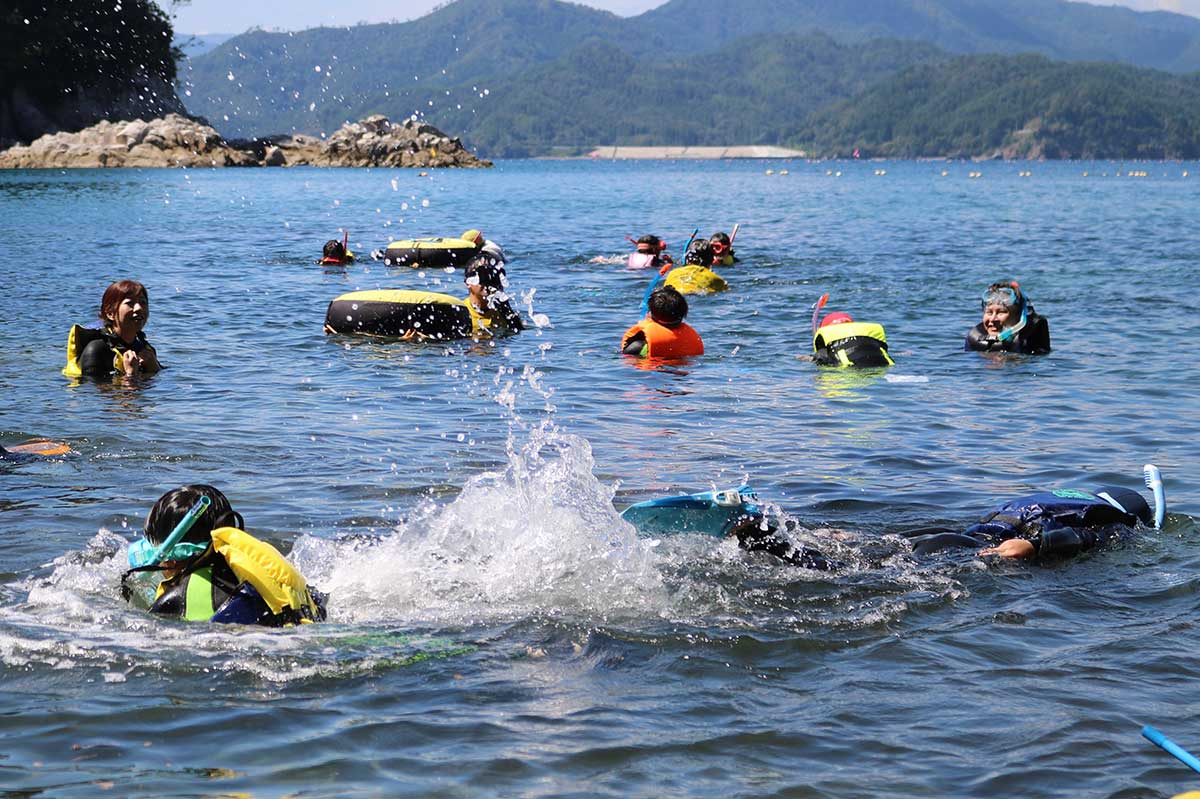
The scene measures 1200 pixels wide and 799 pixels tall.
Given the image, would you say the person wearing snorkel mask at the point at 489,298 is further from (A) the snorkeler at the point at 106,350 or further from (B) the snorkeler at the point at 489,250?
(A) the snorkeler at the point at 106,350

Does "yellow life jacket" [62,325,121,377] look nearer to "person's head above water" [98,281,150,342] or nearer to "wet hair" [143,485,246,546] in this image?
"person's head above water" [98,281,150,342]

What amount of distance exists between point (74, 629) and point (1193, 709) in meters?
5.31

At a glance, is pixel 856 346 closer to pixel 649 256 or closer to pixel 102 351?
pixel 102 351

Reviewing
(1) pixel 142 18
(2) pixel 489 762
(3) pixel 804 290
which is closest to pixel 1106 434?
(2) pixel 489 762

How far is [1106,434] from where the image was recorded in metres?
12.2

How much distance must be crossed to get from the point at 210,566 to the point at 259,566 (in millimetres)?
255

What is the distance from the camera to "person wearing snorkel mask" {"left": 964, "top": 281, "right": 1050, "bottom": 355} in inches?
650

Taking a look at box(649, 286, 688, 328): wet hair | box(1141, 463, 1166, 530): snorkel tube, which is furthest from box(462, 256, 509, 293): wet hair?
box(1141, 463, 1166, 530): snorkel tube

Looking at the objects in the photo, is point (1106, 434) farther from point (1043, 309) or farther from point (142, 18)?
point (142, 18)

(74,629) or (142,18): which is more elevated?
(142,18)

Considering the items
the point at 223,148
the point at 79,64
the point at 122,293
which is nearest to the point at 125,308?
the point at 122,293

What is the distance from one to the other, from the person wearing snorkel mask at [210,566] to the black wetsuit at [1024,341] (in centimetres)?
1211

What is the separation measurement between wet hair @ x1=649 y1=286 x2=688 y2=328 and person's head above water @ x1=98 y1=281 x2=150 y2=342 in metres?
5.91

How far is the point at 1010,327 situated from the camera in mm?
16516
